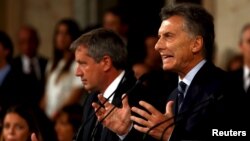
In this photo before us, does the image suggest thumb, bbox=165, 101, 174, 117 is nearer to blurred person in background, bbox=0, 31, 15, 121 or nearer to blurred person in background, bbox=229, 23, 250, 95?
blurred person in background, bbox=229, 23, 250, 95

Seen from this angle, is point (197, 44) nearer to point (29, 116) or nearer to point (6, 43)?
point (29, 116)

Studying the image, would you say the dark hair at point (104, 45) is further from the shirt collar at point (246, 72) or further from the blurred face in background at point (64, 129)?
the shirt collar at point (246, 72)

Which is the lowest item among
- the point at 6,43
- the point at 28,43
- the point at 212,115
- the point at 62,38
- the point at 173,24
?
the point at 28,43

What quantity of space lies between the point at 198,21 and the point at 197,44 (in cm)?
14

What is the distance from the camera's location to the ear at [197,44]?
6.36 metres

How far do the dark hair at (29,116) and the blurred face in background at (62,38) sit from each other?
2.64 m

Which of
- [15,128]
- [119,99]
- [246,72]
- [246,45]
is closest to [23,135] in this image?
[15,128]

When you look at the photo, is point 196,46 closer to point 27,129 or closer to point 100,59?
point 100,59

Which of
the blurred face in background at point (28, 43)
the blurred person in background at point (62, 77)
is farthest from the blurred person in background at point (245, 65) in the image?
the blurred face in background at point (28, 43)

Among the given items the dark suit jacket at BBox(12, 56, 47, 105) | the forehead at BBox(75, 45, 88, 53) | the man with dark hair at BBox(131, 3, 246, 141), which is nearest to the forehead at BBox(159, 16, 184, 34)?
the man with dark hair at BBox(131, 3, 246, 141)

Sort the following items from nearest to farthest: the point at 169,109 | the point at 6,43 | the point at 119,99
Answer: the point at 169,109, the point at 119,99, the point at 6,43

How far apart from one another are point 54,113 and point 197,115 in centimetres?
483

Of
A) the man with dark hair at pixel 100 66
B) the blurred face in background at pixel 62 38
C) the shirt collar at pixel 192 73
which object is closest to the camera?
the shirt collar at pixel 192 73

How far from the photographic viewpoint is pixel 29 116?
316 inches
